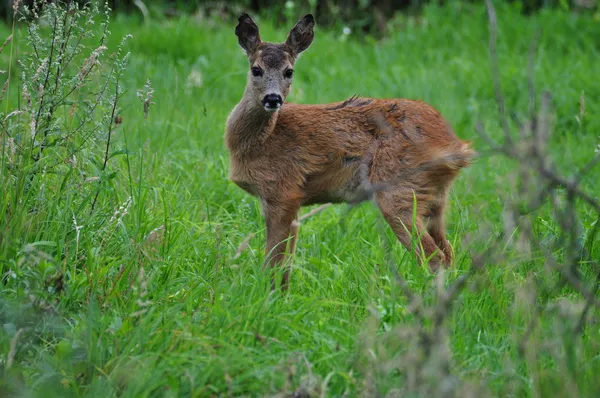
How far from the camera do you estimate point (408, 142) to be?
16.4 ft

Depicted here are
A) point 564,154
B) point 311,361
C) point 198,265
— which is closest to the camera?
point 311,361

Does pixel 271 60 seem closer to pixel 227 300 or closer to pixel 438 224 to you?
pixel 438 224

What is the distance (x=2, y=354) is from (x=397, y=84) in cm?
588

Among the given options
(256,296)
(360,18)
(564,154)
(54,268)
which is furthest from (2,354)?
(360,18)

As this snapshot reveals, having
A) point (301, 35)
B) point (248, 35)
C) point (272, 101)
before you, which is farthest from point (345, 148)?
point (248, 35)

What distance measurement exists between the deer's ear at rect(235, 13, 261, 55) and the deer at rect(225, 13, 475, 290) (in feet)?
0.05

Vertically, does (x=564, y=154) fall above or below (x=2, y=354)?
below

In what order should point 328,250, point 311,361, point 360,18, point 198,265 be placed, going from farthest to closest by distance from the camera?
point 360,18 < point 328,250 < point 198,265 < point 311,361

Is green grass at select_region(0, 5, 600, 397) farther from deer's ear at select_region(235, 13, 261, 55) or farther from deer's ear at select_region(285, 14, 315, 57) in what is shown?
deer's ear at select_region(285, 14, 315, 57)

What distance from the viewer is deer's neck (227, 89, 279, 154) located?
5270mm

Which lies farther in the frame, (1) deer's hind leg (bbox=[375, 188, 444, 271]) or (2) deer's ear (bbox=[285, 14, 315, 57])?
(2) deer's ear (bbox=[285, 14, 315, 57])

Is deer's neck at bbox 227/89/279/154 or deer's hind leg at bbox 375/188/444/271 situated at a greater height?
deer's neck at bbox 227/89/279/154

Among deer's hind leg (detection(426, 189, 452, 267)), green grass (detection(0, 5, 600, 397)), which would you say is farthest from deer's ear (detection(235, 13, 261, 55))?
deer's hind leg (detection(426, 189, 452, 267))

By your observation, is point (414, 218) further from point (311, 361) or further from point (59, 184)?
point (59, 184)
